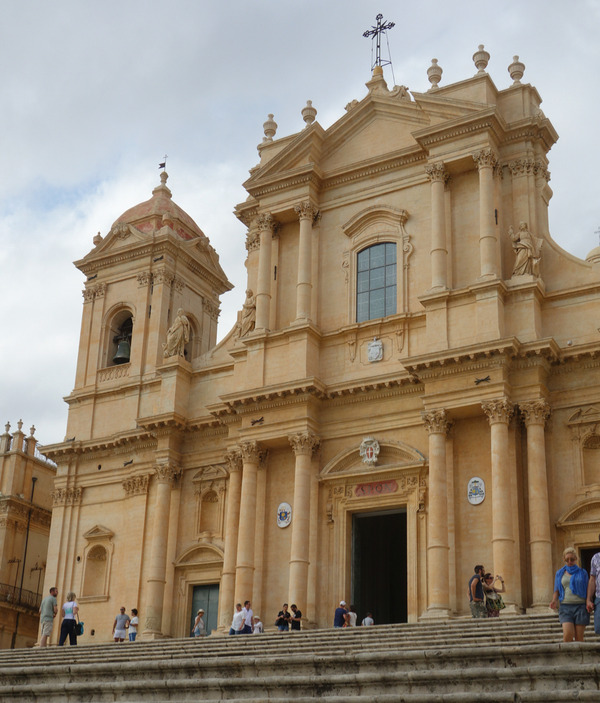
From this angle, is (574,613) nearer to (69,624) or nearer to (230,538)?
(69,624)

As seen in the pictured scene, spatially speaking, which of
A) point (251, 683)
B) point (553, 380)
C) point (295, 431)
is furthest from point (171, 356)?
point (251, 683)

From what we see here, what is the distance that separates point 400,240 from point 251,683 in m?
15.7

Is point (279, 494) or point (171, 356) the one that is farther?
point (171, 356)

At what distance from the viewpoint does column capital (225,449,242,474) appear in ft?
86.6

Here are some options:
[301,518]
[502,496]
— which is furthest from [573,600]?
[301,518]

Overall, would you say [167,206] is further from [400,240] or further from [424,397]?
[424,397]

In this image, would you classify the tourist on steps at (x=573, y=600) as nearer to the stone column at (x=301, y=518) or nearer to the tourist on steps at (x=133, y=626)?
the stone column at (x=301, y=518)

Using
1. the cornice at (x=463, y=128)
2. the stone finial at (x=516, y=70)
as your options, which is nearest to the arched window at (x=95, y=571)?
the cornice at (x=463, y=128)

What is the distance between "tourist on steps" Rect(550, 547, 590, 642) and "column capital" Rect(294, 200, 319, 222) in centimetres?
1649

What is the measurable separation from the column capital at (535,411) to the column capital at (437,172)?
6480 millimetres

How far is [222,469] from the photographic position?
27.5 meters

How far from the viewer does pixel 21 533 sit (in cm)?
4072

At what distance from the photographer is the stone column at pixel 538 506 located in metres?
21.2

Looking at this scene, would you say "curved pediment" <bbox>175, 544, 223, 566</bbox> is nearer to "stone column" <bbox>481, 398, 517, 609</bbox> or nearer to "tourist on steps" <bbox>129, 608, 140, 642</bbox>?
"tourist on steps" <bbox>129, 608, 140, 642</bbox>
